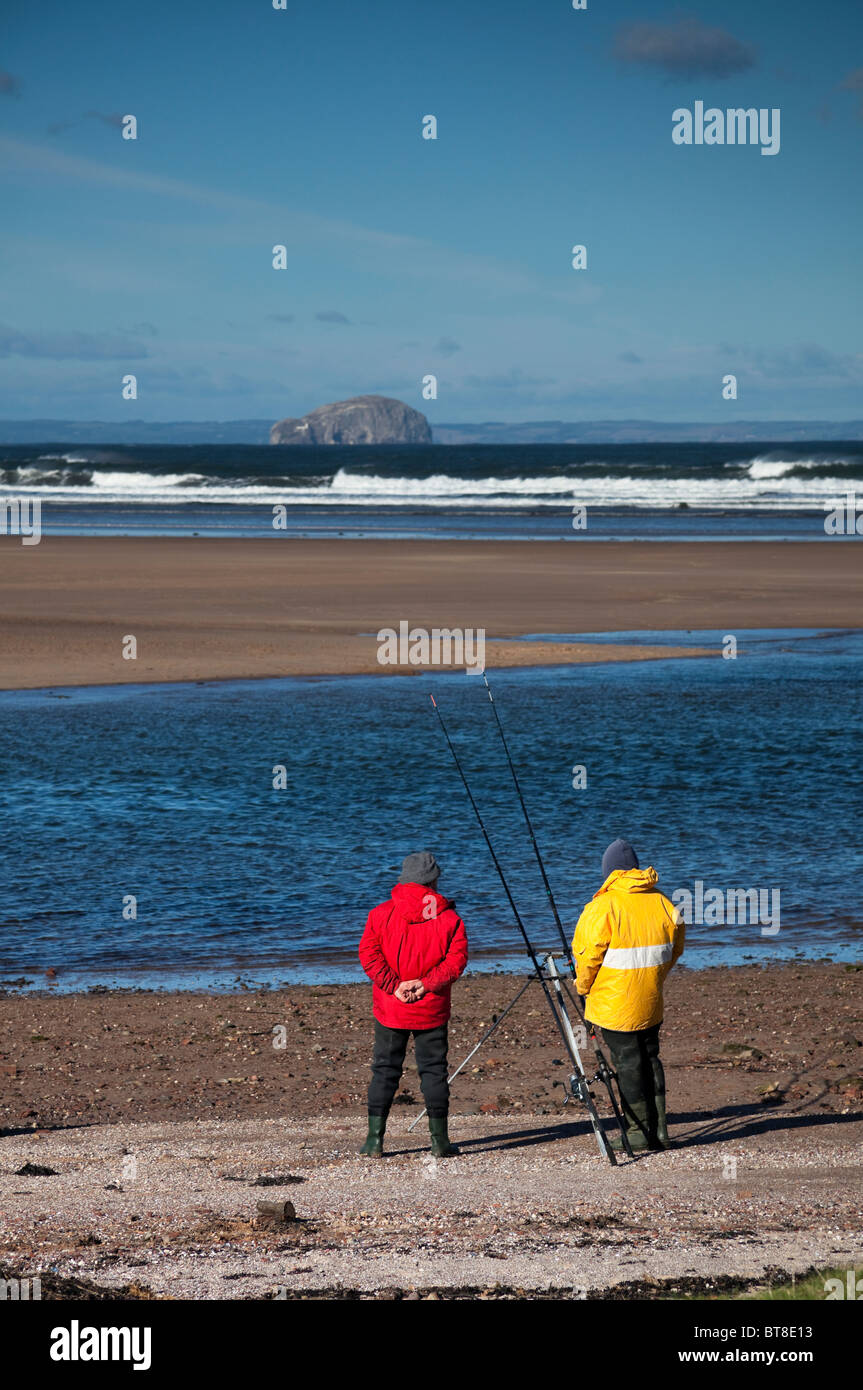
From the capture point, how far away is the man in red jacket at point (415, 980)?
672 centimetres

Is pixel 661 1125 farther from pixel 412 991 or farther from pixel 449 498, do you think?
pixel 449 498

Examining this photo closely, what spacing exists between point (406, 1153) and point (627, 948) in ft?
4.56

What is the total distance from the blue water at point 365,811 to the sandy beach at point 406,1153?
1.02 meters

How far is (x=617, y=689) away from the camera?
66.5 ft

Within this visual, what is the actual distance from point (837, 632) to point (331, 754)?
42.6 feet

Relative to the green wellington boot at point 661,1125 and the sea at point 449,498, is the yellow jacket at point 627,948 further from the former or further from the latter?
the sea at point 449,498

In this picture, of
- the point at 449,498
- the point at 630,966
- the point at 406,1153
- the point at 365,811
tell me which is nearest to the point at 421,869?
the point at 630,966

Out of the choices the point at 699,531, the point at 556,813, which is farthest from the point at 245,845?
→ the point at 699,531

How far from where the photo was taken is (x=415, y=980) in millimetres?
6773

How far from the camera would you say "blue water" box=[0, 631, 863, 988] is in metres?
10.7

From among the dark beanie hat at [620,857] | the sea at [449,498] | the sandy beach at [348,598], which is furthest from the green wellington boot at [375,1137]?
the sea at [449,498]

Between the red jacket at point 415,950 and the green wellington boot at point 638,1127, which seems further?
the green wellington boot at point 638,1127

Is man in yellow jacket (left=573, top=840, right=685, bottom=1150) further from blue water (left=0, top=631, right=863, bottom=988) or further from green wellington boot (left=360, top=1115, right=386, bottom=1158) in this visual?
blue water (left=0, top=631, right=863, bottom=988)

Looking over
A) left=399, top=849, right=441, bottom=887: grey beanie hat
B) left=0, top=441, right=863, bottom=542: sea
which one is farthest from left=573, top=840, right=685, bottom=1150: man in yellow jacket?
left=0, top=441, right=863, bottom=542: sea
